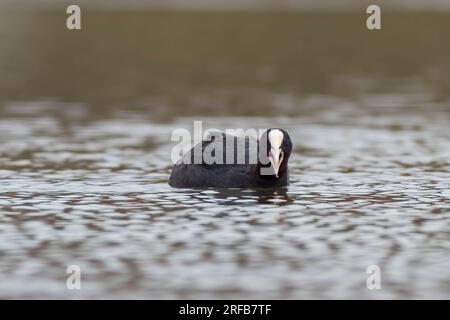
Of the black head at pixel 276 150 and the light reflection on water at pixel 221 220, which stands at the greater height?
the black head at pixel 276 150

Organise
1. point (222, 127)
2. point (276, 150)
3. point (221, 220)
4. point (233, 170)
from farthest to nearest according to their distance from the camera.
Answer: point (222, 127), point (233, 170), point (276, 150), point (221, 220)

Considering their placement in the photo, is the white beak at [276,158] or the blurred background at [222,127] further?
the white beak at [276,158]

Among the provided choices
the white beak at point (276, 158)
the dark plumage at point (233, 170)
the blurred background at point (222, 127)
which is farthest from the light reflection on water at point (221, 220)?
the white beak at point (276, 158)

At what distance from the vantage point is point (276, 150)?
16078 mm

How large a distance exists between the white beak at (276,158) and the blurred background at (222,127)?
42 cm

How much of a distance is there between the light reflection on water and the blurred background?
0.04 metres

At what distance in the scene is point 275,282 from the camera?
1166cm

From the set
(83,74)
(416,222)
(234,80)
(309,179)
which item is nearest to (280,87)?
(234,80)

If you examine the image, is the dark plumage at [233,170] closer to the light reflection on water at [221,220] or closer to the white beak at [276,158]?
the white beak at [276,158]

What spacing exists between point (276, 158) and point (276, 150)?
13 cm

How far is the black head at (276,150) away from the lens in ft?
52.9

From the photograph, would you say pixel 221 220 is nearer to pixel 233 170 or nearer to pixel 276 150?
pixel 276 150

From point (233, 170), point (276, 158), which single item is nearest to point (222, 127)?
point (233, 170)
